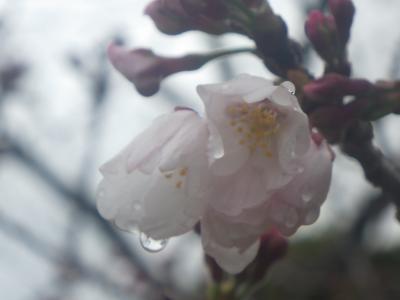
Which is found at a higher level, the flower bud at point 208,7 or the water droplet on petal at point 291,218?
the flower bud at point 208,7

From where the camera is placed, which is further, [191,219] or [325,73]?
[325,73]

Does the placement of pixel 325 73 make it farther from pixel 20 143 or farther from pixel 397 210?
pixel 20 143

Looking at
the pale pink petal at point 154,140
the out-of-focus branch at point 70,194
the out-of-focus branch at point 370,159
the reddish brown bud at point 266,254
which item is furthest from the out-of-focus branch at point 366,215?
the pale pink petal at point 154,140

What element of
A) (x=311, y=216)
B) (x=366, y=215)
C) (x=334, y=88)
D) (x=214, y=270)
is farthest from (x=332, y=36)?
(x=366, y=215)

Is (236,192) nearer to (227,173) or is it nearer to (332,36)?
(227,173)

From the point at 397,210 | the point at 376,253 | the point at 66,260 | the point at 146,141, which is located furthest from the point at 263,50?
the point at 376,253

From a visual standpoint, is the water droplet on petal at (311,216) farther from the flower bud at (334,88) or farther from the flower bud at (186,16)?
the flower bud at (186,16)
